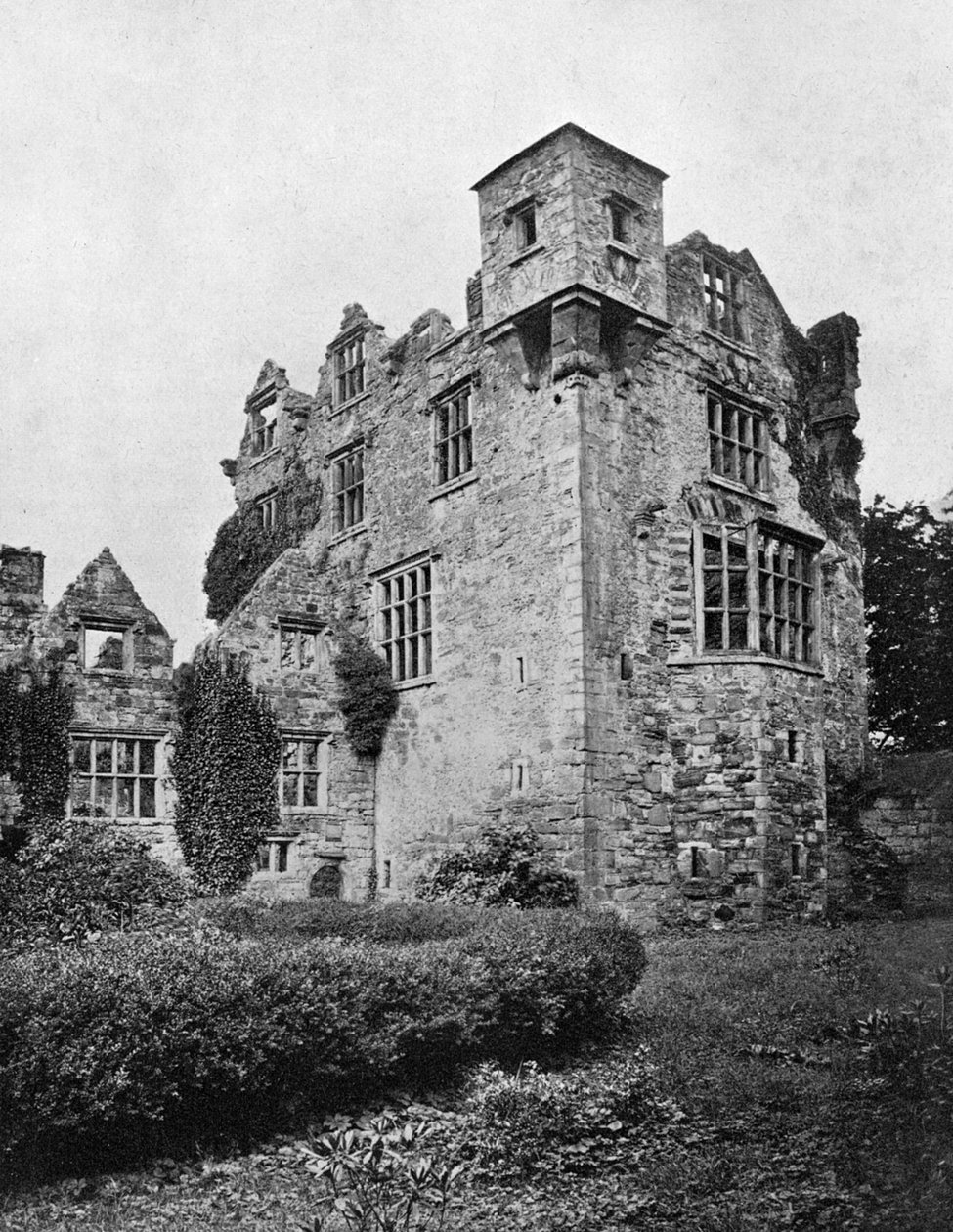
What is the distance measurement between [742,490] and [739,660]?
4.09m

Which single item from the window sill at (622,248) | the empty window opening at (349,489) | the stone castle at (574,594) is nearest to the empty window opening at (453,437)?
the stone castle at (574,594)

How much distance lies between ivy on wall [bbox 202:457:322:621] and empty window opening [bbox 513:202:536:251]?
8.16 metres

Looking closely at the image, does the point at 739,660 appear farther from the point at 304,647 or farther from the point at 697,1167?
the point at 697,1167

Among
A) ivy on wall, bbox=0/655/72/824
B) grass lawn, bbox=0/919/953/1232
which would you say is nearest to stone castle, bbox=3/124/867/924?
ivy on wall, bbox=0/655/72/824

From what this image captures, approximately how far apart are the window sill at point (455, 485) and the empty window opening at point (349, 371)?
4289 mm

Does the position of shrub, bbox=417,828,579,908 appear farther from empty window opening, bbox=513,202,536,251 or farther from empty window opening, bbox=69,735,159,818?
empty window opening, bbox=513,202,536,251

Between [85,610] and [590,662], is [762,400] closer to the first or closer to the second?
[590,662]

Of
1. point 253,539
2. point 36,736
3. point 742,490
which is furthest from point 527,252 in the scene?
point 36,736

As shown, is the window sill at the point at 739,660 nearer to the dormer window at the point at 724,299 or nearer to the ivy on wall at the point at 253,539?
the dormer window at the point at 724,299

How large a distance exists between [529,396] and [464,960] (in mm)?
12528

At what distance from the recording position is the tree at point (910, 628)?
88.6 ft

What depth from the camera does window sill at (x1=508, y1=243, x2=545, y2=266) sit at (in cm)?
2058

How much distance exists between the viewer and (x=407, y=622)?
2359 cm

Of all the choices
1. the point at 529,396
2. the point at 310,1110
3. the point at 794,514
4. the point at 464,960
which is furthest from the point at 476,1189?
the point at 794,514
